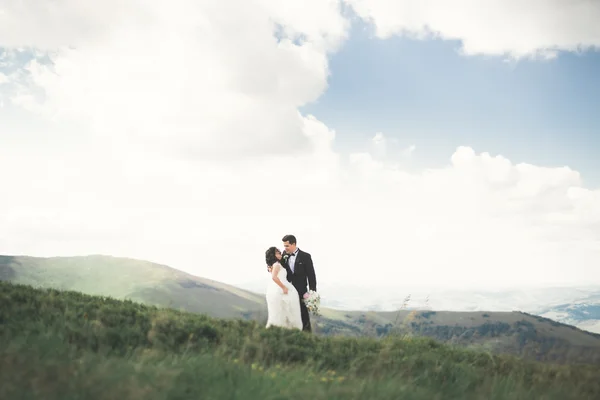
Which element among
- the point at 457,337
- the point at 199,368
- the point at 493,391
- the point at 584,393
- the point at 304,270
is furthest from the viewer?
the point at 304,270

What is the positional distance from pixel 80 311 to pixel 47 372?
601cm

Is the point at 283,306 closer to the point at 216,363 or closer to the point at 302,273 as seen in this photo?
the point at 302,273

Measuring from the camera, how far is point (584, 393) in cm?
955

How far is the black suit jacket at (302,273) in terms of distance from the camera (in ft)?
53.2

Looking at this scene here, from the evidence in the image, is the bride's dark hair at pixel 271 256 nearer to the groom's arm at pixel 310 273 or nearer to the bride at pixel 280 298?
the bride at pixel 280 298

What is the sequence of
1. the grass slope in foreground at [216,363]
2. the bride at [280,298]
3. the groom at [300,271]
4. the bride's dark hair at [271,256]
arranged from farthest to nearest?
1. the groom at [300,271]
2. the bride's dark hair at [271,256]
3. the bride at [280,298]
4. the grass slope in foreground at [216,363]

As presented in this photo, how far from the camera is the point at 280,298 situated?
51.8 feet

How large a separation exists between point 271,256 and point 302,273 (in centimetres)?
122

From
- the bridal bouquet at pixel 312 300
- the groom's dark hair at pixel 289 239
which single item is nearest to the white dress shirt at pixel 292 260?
the groom's dark hair at pixel 289 239

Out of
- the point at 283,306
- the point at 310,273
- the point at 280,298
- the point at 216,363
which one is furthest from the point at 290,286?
the point at 216,363

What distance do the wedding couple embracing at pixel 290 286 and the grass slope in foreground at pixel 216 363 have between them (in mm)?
2034

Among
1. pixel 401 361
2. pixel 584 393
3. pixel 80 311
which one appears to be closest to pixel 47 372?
pixel 80 311

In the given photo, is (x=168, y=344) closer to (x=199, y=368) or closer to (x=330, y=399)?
(x=199, y=368)

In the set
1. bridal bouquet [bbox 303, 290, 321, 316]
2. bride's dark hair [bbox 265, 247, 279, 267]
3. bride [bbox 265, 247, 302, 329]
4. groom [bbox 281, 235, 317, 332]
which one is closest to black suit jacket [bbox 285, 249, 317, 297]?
groom [bbox 281, 235, 317, 332]
